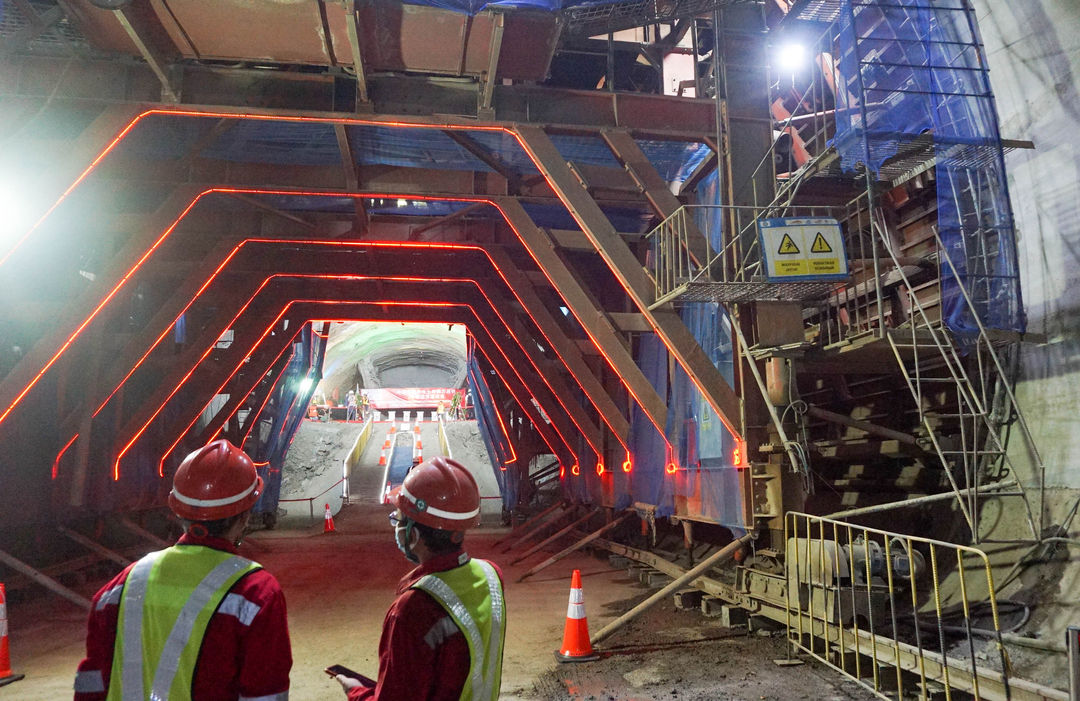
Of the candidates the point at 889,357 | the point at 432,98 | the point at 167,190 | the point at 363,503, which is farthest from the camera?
the point at 363,503

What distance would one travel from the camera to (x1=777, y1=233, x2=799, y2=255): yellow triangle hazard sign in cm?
643

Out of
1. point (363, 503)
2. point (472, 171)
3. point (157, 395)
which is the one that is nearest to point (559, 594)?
point (472, 171)

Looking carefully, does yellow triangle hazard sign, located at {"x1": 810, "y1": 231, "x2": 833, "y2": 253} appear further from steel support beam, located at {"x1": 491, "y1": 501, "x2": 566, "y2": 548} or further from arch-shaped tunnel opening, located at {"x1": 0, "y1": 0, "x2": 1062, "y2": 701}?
steel support beam, located at {"x1": 491, "y1": 501, "x2": 566, "y2": 548}

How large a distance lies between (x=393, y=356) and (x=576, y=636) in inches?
1507

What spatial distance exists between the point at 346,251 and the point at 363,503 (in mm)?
13621

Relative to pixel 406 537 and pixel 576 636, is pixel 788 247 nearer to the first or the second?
pixel 576 636

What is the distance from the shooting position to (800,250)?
6.44 meters

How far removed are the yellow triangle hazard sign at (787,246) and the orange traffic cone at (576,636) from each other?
3.48 metres

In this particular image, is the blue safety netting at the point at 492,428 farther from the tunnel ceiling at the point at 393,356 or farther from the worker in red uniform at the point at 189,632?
the worker in red uniform at the point at 189,632

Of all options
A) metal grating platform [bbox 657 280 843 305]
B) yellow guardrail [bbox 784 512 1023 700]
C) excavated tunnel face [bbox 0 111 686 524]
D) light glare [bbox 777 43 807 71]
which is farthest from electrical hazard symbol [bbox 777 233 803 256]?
excavated tunnel face [bbox 0 111 686 524]

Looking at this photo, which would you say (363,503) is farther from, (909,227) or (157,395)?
(909,227)

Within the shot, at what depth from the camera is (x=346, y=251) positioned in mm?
13039

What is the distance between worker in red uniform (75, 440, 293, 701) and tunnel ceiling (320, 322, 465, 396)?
28358 mm

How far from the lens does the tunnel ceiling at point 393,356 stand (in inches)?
1388
